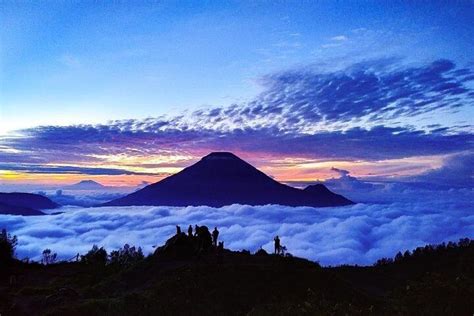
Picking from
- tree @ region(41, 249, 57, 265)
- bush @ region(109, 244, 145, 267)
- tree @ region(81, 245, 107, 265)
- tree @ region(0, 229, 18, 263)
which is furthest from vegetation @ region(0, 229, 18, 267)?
bush @ region(109, 244, 145, 267)

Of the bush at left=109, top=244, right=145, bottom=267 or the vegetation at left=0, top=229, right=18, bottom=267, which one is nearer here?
the vegetation at left=0, top=229, right=18, bottom=267

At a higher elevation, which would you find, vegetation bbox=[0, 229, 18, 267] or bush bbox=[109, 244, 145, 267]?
vegetation bbox=[0, 229, 18, 267]

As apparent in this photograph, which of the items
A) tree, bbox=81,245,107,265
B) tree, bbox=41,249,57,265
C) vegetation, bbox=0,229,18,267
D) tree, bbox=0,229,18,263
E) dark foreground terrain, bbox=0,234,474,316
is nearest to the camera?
dark foreground terrain, bbox=0,234,474,316

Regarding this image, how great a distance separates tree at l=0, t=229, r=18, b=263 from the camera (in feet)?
161

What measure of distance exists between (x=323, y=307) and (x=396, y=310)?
2.77 m

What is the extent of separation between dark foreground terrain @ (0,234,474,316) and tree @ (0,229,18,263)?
1.38 meters

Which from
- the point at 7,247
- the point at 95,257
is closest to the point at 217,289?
the point at 95,257

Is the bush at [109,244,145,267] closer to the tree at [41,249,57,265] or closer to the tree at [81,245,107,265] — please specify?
the tree at [81,245,107,265]

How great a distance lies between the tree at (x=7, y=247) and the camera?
48934 millimetres

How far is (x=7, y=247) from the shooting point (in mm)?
49719

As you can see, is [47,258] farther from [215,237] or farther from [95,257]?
[215,237]

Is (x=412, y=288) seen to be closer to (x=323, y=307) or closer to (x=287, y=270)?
(x=323, y=307)

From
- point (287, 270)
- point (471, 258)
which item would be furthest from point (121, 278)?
point (471, 258)

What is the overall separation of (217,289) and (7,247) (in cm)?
3004
